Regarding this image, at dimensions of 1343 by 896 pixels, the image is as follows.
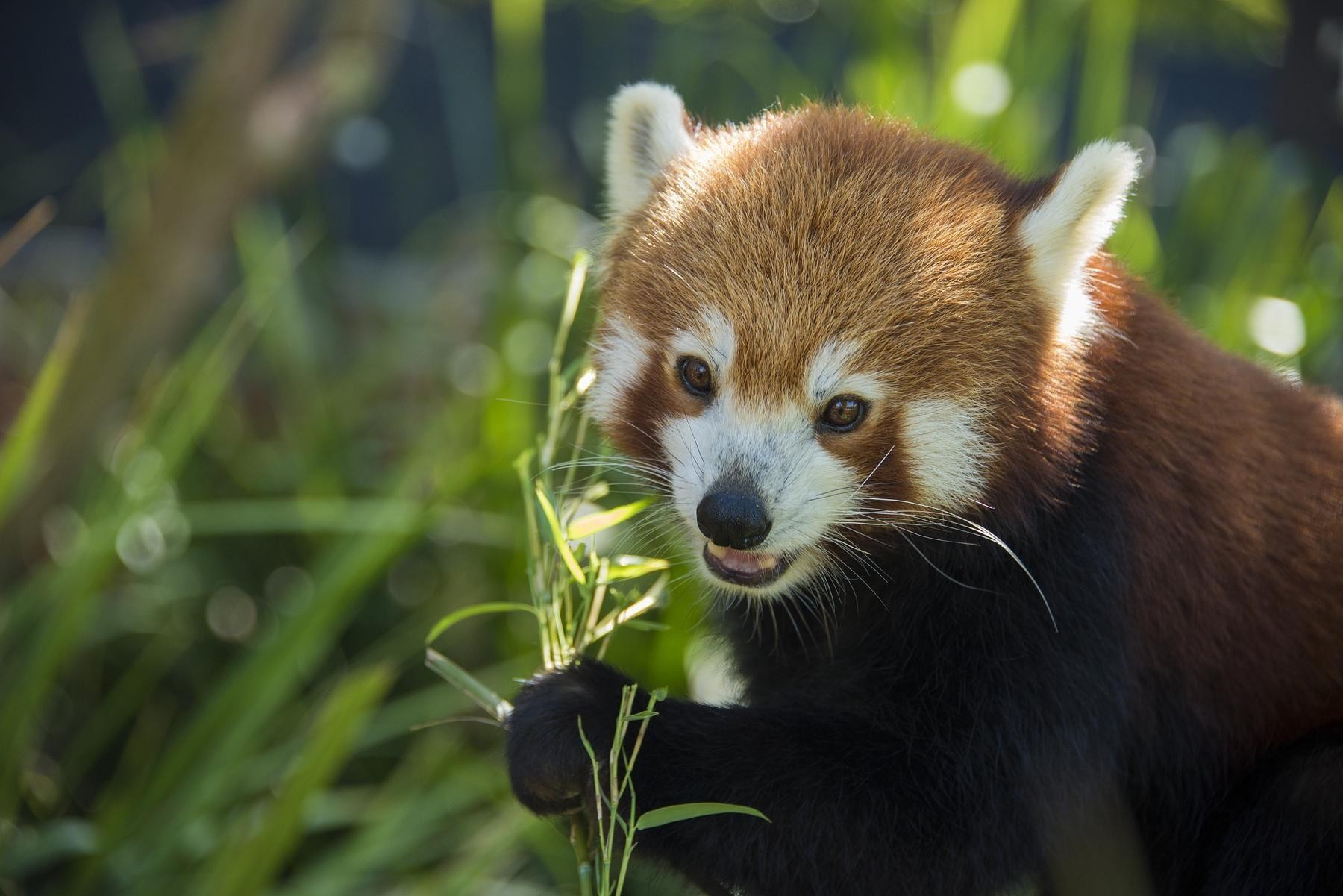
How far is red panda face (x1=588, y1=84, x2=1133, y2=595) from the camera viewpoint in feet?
4.63

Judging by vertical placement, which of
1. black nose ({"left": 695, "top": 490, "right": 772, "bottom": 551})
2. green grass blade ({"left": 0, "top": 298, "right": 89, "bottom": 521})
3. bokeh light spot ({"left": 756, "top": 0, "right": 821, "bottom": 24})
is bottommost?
green grass blade ({"left": 0, "top": 298, "right": 89, "bottom": 521})

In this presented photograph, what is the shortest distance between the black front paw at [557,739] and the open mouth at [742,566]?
0.19 m

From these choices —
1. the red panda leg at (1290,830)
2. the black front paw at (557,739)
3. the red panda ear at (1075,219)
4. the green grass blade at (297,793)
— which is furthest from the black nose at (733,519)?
the green grass blade at (297,793)

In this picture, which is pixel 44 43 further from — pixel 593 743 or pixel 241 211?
pixel 593 743

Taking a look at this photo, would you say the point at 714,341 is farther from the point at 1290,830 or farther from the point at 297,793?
the point at 297,793

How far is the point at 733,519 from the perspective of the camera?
134 cm

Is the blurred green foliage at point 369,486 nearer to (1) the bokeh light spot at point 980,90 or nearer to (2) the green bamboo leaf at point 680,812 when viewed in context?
(1) the bokeh light spot at point 980,90

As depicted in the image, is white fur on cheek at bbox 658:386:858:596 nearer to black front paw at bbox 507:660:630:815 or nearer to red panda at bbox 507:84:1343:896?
red panda at bbox 507:84:1343:896

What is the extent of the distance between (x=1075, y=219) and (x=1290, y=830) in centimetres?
74

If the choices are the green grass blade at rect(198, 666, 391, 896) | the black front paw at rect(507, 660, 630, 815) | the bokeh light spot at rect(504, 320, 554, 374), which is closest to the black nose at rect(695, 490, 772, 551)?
the black front paw at rect(507, 660, 630, 815)

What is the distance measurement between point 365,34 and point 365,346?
1.20 meters

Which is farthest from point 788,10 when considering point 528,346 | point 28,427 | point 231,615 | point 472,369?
point 28,427

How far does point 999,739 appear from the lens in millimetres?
1360

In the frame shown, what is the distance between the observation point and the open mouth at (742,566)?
144cm
